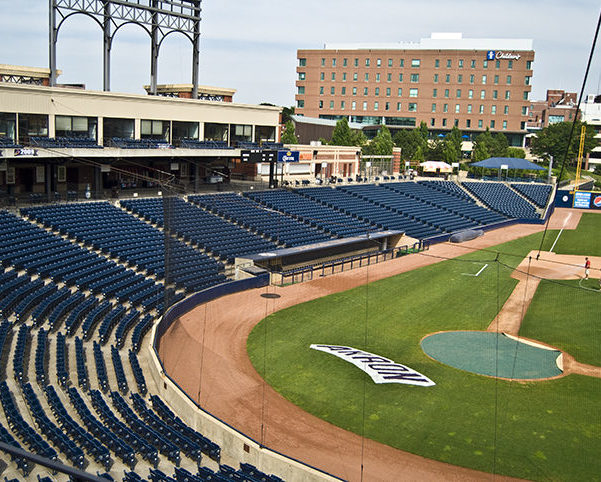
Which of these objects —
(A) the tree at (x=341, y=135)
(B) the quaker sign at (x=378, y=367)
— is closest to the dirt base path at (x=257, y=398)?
(B) the quaker sign at (x=378, y=367)

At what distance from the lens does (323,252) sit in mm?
40156

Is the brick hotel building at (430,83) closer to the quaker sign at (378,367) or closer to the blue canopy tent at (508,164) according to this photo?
the blue canopy tent at (508,164)

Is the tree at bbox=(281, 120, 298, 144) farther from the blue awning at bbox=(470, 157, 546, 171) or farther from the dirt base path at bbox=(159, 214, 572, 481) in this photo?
the dirt base path at bbox=(159, 214, 572, 481)

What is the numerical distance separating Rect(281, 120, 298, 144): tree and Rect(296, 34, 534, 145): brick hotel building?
30997 mm

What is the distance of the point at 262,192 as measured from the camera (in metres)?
48.2

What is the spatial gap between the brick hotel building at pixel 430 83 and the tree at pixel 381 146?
22.2m

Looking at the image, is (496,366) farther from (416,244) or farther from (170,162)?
(170,162)

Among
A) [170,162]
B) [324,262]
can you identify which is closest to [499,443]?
[324,262]

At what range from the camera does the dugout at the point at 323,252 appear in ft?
114

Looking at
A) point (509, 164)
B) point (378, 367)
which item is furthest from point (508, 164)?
point (378, 367)

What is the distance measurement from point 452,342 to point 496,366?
10.1 feet

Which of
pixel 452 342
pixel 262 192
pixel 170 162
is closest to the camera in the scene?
pixel 452 342

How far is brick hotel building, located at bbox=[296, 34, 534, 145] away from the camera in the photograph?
103 meters

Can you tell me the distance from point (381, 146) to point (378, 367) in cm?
6315
